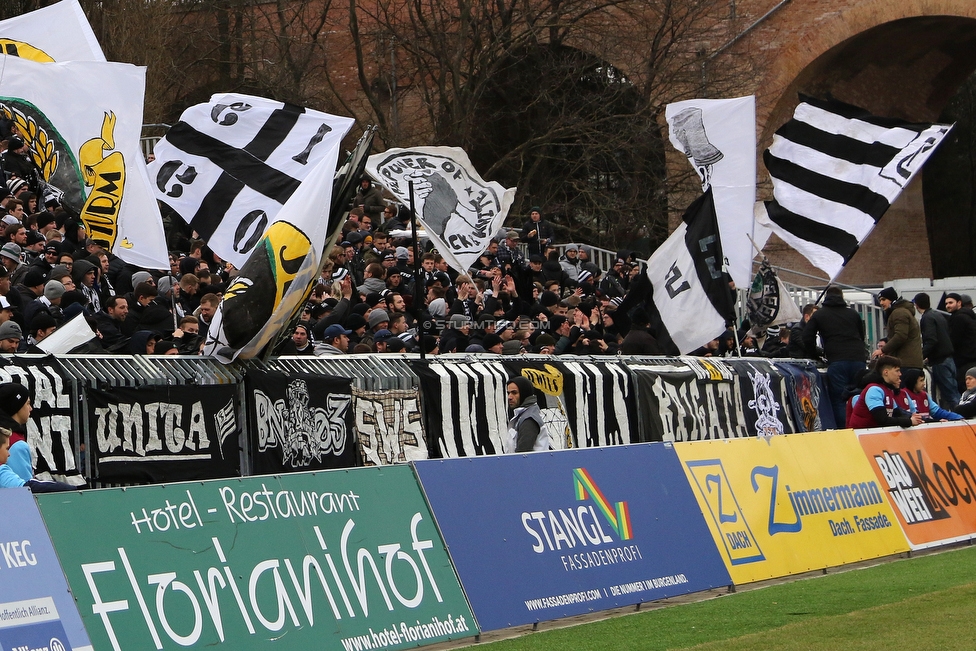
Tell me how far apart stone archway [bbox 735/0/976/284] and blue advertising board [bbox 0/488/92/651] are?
97.5 ft

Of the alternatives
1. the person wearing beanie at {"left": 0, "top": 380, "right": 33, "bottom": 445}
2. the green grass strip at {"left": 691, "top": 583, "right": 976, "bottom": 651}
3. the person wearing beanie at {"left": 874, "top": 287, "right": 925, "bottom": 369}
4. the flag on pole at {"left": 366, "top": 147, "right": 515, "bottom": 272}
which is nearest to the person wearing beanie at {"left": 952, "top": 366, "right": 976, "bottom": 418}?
the person wearing beanie at {"left": 874, "top": 287, "right": 925, "bottom": 369}

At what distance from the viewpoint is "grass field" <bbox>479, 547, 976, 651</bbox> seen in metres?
8.53

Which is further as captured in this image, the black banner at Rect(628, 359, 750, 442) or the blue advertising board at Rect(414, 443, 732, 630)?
the black banner at Rect(628, 359, 750, 442)

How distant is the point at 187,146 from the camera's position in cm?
1437

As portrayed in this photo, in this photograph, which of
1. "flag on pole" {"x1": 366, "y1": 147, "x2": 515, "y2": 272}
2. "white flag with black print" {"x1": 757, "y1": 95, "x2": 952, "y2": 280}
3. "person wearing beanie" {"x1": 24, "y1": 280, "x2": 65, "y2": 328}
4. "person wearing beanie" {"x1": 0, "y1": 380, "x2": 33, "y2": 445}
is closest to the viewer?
"person wearing beanie" {"x1": 0, "y1": 380, "x2": 33, "y2": 445}

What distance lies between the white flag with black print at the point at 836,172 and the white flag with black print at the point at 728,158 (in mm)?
718

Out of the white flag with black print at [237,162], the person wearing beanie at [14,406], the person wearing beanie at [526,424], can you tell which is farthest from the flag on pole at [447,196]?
the person wearing beanie at [14,406]

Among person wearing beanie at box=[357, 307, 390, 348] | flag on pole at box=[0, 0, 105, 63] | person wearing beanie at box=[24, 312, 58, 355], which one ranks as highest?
flag on pole at box=[0, 0, 105, 63]

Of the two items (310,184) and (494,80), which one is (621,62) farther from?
(310,184)

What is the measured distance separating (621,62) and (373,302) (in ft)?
64.9

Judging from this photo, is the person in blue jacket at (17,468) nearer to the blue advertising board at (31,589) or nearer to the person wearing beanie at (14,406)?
the person wearing beanie at (14,406)

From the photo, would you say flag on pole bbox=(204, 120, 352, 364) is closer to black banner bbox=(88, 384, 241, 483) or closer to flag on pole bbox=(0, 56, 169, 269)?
black banner bbox=(88, 384, 241, 483)

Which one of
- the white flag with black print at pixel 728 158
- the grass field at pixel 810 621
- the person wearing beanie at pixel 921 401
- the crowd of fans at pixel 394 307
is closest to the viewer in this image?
the grass field at pixel 810 621

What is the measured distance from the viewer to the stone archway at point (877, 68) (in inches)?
1395
